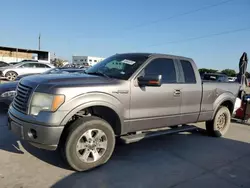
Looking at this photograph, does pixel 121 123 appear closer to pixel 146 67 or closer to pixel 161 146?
pixel 146 67

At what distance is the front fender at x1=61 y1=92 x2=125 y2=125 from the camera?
12.2 feet

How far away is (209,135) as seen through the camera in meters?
6.72

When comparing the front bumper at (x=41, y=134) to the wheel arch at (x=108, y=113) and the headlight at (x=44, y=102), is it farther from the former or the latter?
the wheel arch at (x=108, y=113)

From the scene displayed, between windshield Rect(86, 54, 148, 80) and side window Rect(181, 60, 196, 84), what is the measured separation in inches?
43.1

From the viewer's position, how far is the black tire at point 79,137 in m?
3.78

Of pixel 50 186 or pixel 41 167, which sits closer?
pixel 50 186

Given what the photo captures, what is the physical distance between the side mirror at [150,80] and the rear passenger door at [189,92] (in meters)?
1.08

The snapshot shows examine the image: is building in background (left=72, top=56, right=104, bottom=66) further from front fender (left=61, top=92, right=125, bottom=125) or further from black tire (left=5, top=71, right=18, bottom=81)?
front fender (left=61, top=92, right=125, bottom=125)

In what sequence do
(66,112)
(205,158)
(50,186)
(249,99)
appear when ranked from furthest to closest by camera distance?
(249,99) < (205,158) < (66,112) < (50,186)

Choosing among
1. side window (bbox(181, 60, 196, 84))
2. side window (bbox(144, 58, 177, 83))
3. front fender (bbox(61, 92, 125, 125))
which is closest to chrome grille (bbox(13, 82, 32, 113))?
front fender (bbox(61, 92, 125, 125))

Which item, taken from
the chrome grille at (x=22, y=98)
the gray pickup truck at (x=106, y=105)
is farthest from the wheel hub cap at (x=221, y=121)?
the chrome grille at (x=22, y=98)

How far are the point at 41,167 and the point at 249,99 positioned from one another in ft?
21.6

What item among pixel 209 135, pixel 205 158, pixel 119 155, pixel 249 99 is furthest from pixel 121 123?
pixel 249 99

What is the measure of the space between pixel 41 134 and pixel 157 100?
2099mm
